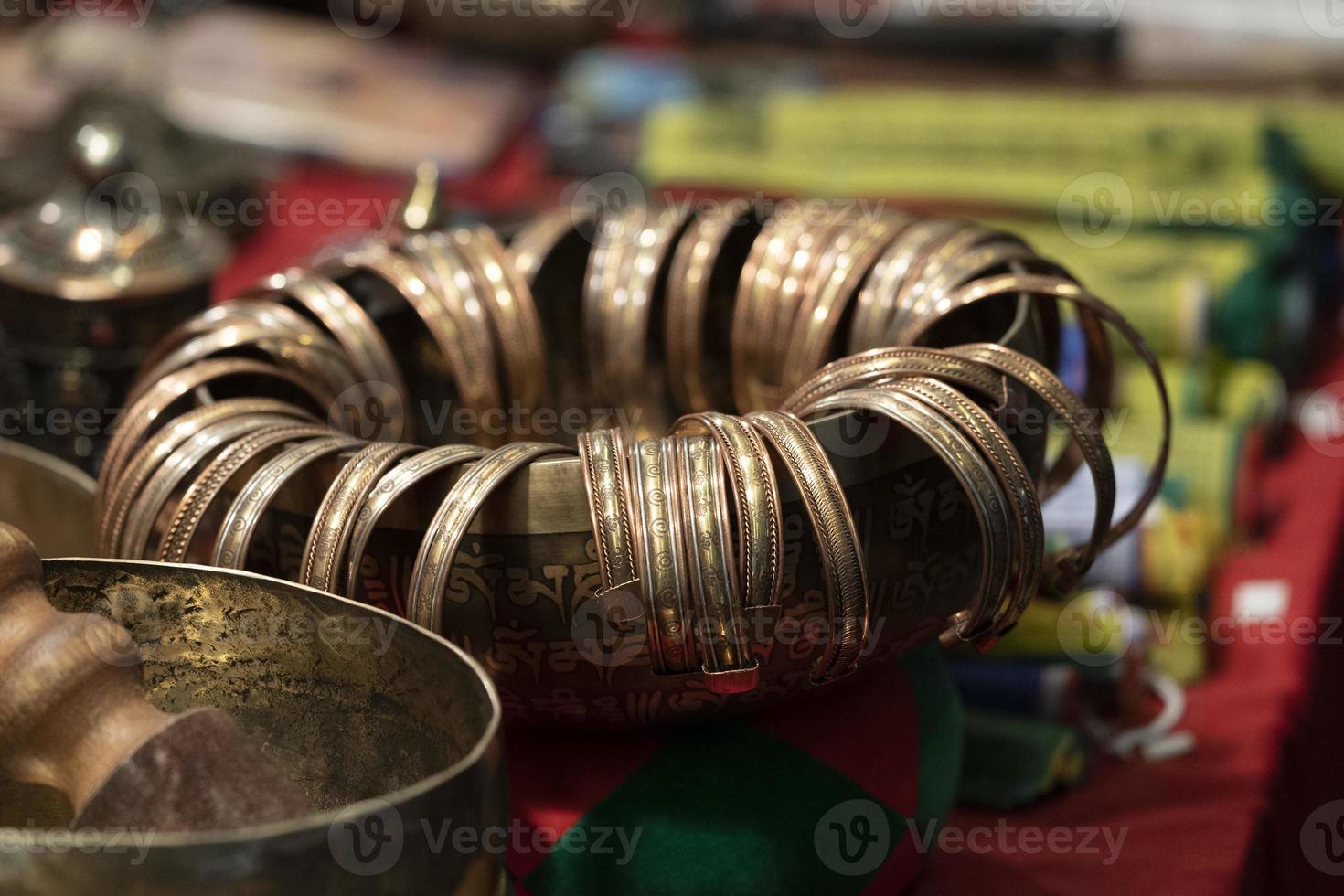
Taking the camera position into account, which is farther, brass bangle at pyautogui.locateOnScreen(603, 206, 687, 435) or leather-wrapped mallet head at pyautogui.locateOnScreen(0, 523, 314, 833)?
brass bangle at pyautogui.locateOnScreen(603, 206, 687, 435)

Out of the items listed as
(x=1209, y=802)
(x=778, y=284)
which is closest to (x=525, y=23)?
(x=778, y=284)

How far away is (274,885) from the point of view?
384mm

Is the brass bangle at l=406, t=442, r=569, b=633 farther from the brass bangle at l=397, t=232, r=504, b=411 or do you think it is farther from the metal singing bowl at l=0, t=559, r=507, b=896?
the brass bangle at l=397, t=232, r=504, b=411

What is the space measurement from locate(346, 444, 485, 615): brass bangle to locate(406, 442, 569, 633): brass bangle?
0.04ft

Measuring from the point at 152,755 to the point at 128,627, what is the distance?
0.08 meters

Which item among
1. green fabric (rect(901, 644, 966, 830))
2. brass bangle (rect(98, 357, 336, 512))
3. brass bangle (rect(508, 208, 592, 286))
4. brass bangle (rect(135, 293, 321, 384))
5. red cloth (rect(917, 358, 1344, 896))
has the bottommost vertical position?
red cloth (rect(917, 358, 1344, 896))

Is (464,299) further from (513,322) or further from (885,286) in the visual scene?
(885,286)

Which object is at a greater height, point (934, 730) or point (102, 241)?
point (102, 241)

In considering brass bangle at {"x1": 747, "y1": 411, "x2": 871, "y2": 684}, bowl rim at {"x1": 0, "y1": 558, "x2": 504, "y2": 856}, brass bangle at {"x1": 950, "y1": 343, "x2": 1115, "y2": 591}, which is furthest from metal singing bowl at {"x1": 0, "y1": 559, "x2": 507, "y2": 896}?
brass bangle at {"x1": 950, "y1": 343, "x2": 1115, "y2": 591}

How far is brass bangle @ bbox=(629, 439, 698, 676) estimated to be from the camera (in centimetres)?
48

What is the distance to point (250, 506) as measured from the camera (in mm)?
525

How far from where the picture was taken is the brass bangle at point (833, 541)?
49cm

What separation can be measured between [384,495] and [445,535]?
0.03m

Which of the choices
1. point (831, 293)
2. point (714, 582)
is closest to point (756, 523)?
point (714, 582)
